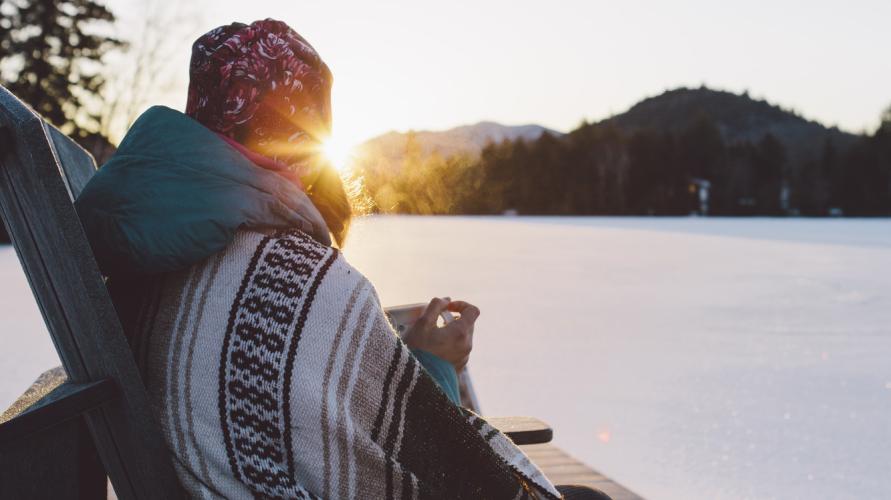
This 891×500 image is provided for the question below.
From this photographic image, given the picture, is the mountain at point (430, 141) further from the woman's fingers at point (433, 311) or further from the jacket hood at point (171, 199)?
the jacket hood at point (171, 199)

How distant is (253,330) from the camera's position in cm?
96

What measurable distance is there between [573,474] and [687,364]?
8.69ft

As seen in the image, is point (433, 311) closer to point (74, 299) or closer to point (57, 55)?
point (74, 299)

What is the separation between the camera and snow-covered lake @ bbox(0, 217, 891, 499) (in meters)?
2.90

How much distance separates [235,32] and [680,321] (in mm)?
5648

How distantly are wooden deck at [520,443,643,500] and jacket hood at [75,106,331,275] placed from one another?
146cm

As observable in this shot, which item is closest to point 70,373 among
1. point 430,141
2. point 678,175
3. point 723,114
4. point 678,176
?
point 430,141

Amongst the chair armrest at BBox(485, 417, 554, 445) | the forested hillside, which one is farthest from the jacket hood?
the forested hillside

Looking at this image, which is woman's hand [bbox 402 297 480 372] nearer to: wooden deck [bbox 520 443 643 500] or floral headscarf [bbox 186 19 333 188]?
floral headscarf [bbox 186 19 333 188]

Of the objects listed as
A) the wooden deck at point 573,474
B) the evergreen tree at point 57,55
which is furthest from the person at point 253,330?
the evergreen tree at point 57,55

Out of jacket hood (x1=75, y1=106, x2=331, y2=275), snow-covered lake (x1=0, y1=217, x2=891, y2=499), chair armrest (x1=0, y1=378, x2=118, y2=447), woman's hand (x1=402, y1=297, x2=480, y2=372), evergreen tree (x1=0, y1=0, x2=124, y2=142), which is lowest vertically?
snow-covered lake (x1=0, y1=217, x2=891, y2=499)

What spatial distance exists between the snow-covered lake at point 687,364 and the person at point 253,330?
1.76ft

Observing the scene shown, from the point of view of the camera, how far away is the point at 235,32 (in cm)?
114

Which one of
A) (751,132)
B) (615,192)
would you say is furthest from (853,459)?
(751,132)
